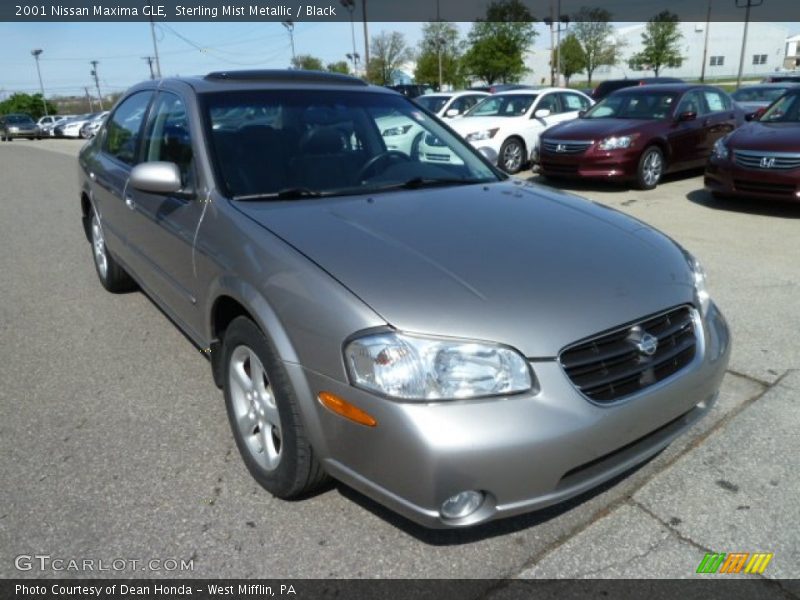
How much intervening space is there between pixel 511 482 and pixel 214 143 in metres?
2.05

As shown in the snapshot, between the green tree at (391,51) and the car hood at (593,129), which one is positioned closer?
the car hood at (593,129)

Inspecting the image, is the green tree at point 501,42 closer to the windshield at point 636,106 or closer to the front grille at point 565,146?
the windshield at point 636,106

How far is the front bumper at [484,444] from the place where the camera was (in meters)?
1.87

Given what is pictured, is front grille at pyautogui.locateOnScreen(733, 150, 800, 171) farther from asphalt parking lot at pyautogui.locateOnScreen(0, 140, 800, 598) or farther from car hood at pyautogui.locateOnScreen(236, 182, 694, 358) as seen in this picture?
car hood at pyautogui.locateOnScreen(236, 182, 694, 358)

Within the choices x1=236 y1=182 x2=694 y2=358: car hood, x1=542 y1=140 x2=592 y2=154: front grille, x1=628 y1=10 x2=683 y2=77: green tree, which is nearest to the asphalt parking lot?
x1=236 y1=182 x2=694 y2=358: car hood

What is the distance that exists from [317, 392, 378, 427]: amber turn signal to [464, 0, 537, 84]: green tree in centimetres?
4820

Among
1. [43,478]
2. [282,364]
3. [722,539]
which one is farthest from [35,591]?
[722,539]

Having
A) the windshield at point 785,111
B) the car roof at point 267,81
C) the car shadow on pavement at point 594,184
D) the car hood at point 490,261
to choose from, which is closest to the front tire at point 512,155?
the car shadow on pavement at point 594,184

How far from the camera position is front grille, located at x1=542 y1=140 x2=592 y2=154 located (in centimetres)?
909

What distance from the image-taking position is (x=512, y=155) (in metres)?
11.5

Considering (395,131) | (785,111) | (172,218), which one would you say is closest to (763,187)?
(785,111)

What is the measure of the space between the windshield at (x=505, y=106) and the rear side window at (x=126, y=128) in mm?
8475

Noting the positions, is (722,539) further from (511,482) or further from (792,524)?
(511,482)

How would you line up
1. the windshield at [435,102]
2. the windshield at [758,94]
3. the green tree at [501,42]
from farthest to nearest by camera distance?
the green tree at [501,42] < the windshield at [758,94] < the windshield at [435,102]
